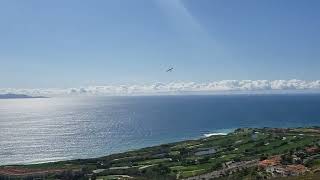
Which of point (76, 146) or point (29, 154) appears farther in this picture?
point (76, 146)

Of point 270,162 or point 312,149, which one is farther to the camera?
point 312,149

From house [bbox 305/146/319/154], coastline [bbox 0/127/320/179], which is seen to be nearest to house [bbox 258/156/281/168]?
coastline [bbox 0/127/320/179]

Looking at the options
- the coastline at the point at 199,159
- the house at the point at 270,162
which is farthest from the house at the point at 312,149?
the house at the point at 270,162

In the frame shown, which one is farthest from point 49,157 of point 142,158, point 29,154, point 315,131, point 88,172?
point 315,131

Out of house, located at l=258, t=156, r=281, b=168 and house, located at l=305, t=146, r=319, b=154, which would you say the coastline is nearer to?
house, located at l=305, t=146, r=319, b=154

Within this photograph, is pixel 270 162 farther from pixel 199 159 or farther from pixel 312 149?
pixel 199 159

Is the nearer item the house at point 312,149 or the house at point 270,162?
the house at point 270,162

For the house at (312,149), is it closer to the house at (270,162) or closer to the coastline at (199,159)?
the coastline at (199,159)

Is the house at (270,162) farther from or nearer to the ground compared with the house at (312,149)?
nearer to the ground

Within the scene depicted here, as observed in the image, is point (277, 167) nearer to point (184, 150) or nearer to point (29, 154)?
point (184, 150)

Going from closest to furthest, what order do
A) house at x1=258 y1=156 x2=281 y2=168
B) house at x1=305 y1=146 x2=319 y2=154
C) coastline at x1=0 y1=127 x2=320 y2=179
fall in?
1. house at x1=258 y1=156 x2=281 y2=168
2. coastline at x1=0 y1=127 x2=320 y2=179
3. house at x1=305 y1=146 x2=319 y2=154

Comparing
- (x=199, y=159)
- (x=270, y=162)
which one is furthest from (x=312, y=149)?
(x=199, y=159)
